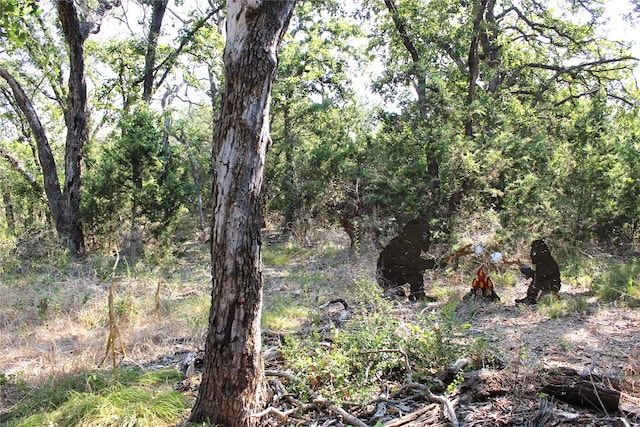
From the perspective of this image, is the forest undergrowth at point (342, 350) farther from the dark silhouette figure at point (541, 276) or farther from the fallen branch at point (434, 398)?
the dark silhouette figure at point (541, 276)

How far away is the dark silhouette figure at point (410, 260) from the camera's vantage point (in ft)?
22.5

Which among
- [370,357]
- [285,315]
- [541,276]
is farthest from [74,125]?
[541,276]

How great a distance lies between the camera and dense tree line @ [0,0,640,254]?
31.9 feet

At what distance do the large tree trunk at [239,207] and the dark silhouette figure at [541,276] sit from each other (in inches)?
177

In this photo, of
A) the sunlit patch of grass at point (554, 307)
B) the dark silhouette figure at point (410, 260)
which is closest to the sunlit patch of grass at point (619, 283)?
the sunlit patch of grass at point (554, 307)

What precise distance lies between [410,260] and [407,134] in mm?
4555

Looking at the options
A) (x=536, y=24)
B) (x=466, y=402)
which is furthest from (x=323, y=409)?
(x=536, y=24)

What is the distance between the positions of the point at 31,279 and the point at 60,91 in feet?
37.8

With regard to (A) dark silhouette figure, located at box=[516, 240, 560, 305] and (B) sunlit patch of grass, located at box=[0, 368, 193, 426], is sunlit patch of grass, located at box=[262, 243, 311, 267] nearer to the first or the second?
(A) dark silhouette figure, located at box=[516, 240, 560, 305]

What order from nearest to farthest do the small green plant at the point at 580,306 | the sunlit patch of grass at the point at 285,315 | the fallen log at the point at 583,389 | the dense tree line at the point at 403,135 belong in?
the fallen log at the point at 583,389, the sunlit patch of grass at the point at 285,315, the small green plant at the point at 580,306, the dense tree line at the point at 403,135

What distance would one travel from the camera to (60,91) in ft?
56.3

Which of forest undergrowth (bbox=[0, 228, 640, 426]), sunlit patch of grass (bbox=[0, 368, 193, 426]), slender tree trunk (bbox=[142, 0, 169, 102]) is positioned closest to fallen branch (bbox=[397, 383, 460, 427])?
forest undergrowth (bbox=[0, 228, 640, 426])

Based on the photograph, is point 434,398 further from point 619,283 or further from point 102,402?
point 619,283

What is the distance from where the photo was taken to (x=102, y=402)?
333 cm
